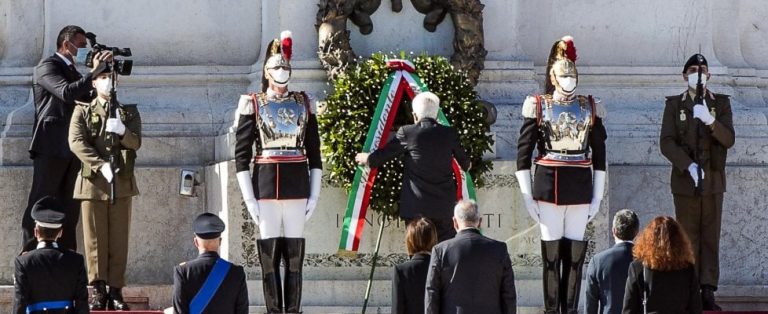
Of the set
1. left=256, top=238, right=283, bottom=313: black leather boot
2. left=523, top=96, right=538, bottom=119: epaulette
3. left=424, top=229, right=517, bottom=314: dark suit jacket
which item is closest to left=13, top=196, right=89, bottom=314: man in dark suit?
left=424, top=229, right=517, bottom=314: dark suit jacket

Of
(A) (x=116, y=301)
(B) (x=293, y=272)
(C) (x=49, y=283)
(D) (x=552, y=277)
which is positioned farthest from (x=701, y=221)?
(C) (x=49, y=283)

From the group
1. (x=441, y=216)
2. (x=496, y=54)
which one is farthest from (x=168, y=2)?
(x=441, y=216)

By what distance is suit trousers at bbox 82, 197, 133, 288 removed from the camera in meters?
14.9

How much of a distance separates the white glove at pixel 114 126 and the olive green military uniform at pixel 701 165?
3.94 meters

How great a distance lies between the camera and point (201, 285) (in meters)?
11.5

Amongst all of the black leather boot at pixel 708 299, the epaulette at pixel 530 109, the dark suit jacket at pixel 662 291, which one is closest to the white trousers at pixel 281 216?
the epaulette at pixel 530 109

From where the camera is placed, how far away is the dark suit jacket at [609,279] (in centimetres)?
1208

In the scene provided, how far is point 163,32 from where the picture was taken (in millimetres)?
16688

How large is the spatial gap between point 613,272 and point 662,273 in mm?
803

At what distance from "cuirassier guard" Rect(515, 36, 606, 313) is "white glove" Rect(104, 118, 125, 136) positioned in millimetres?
2827

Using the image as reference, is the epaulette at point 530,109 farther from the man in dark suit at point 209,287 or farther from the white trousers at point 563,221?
the man in dark suit at point 209,287

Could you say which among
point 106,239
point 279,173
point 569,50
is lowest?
point 106,239

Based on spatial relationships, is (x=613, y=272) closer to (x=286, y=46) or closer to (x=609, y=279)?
(x=609, y=279)

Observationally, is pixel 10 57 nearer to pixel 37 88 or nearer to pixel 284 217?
pixel 37 88
